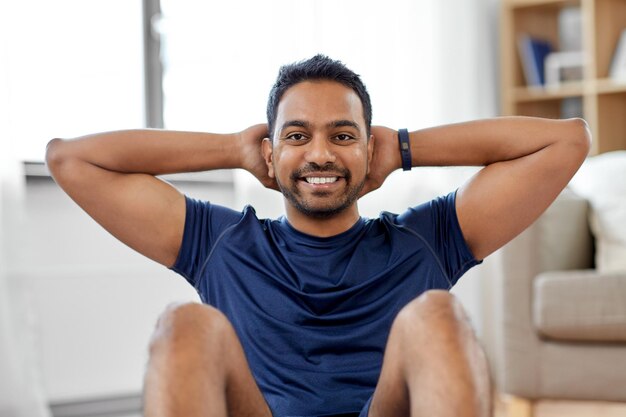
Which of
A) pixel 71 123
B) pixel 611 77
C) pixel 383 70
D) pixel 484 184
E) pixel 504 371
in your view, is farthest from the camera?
pixel 611 77

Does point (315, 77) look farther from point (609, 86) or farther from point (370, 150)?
point (609, 86)

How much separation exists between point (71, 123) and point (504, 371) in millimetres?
1581

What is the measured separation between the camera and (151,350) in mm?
1258

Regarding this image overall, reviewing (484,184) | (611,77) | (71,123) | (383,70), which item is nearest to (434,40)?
(383,70)

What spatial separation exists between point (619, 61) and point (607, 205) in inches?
40.9

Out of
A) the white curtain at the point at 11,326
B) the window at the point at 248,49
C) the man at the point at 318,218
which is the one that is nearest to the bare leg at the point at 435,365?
the man at the point at 318,218

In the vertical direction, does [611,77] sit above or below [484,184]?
above

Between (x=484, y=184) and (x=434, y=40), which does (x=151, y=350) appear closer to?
(x=484, y=184)

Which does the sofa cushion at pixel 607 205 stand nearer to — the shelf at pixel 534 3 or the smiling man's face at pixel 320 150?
the shelf at pixel 534 3

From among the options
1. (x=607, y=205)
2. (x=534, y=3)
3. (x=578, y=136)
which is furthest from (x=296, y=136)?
(x=534, y=3)

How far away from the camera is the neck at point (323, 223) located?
5.50 ft

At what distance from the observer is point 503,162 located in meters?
1.73

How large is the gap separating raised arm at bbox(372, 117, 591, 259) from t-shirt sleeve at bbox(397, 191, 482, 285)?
0.02 meters

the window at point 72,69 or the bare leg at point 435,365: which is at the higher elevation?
the window at point 72,69
